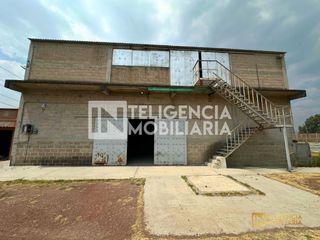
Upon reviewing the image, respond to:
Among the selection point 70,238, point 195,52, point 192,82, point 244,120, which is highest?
point 195,52

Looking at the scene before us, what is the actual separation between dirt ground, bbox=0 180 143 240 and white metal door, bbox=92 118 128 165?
348cm

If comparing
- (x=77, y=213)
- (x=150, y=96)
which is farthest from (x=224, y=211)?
(x=150, y=96)

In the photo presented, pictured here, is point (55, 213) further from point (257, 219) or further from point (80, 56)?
point (80, 56)

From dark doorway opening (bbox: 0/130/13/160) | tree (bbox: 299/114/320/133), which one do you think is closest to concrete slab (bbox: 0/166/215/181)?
dark doorway opening (bbox: 0/130/13/160)

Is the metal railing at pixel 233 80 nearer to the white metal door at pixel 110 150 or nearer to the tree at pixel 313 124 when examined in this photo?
the white metal door at pixel 110 150

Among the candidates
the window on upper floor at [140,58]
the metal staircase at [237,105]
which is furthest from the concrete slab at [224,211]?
the window on upper floor at [140,58]

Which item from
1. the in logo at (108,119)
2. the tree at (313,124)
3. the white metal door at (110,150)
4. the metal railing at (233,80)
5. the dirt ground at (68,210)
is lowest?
the dirt ground at (68,210)

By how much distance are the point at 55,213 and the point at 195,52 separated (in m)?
10.3

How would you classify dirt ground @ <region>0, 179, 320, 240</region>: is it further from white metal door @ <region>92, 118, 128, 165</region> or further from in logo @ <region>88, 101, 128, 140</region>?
in logo @ <region>88, 101, 128, 140</region>

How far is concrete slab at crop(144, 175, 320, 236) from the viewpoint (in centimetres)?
265

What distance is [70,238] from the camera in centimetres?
239

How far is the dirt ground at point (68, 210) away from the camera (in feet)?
8.34

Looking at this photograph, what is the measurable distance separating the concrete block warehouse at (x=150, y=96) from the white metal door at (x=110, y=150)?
A: 0.05m

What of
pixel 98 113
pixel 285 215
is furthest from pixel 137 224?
pixel 98 113
